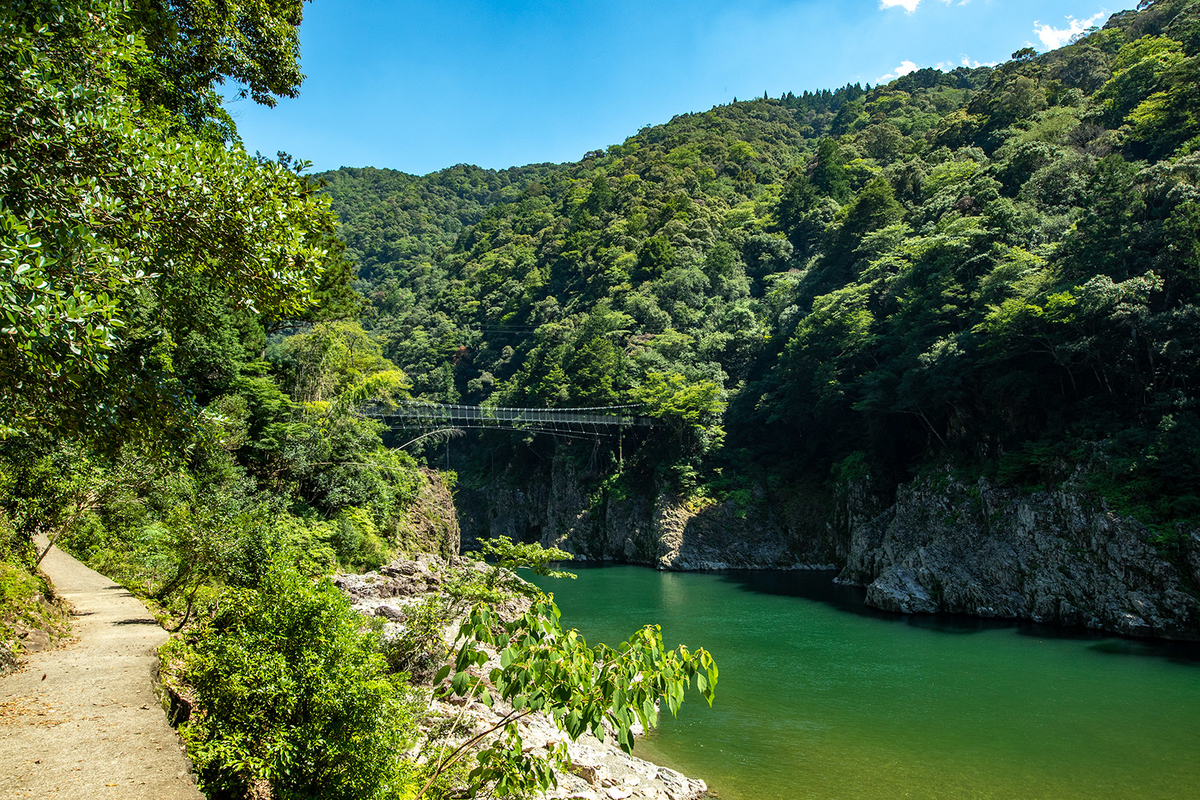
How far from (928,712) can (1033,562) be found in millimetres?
8137

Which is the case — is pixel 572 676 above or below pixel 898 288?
below

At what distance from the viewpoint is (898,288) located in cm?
2425

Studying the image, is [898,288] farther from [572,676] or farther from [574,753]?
[572,676]

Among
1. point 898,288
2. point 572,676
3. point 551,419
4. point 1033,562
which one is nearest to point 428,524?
point 551,419

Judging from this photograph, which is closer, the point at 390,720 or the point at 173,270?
the point at 390,720

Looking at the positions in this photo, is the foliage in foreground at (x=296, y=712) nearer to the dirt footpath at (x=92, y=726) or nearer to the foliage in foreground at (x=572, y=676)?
the dirt footpath at (x=92, y=726)

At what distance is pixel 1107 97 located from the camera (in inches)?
1104

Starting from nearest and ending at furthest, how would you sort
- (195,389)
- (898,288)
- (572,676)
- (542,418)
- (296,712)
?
(572,676) < (296,712) < (195,389) < (898,288) < (542,418)

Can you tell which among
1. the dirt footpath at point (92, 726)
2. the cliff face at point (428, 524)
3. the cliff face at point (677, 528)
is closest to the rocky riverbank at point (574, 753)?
the dirt footpath at point (92, 726)

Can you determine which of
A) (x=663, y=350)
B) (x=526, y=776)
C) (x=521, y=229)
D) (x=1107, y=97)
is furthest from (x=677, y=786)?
(x=521, y=229)

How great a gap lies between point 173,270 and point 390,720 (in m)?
3.12

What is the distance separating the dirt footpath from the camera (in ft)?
10.6

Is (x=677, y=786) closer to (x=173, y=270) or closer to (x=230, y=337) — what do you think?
(x=173, y=270)

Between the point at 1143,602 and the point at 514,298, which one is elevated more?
the point at 514,298
